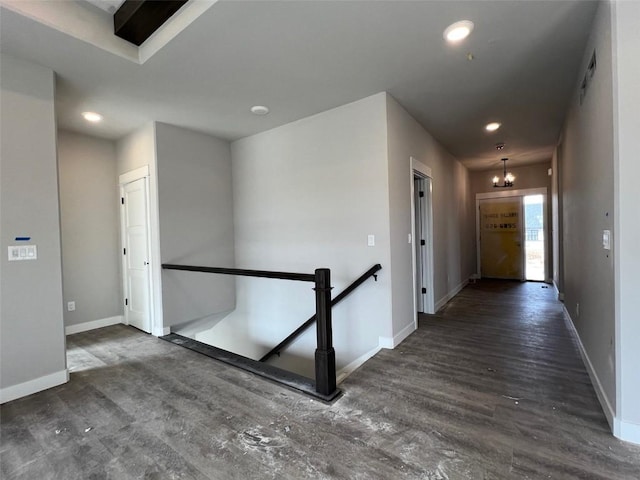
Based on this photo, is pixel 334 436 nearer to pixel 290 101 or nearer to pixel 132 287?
pixel 290 101

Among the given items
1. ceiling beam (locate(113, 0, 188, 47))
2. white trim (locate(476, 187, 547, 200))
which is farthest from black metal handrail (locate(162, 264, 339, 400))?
white trim (locate(476, 187, 547, 200))

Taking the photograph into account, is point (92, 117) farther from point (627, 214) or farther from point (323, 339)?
point (627, 214)

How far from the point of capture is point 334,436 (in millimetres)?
1814

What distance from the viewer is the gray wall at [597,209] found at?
182 centimetres

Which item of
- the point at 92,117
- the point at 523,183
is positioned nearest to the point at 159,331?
the point at 92,117

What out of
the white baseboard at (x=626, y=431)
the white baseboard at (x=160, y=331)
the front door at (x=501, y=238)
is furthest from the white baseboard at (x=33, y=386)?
the front door at (x=501, y=238)

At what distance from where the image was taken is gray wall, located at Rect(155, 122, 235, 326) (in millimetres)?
3832

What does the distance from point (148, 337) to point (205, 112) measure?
9.38ft

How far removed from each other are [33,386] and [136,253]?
196cm

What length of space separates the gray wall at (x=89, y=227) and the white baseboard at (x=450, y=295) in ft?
16.0

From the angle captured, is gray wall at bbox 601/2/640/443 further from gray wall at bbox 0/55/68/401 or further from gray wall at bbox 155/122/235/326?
gray wall at bbox 155/122/235/326

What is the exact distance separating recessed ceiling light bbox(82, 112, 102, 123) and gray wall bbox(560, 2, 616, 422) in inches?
183

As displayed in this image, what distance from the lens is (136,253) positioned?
4.14 meters

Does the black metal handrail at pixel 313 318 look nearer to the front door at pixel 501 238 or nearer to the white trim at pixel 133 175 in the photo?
the white trim at pixel 133 175
